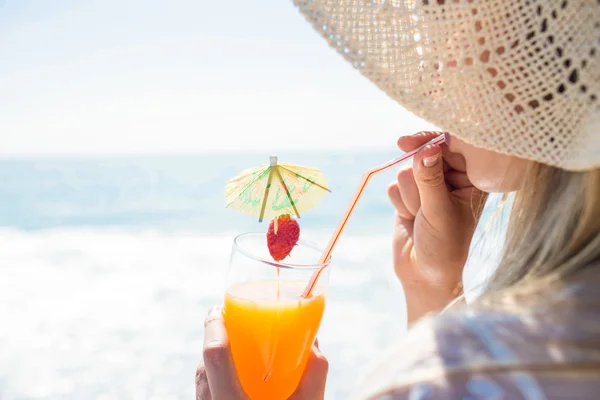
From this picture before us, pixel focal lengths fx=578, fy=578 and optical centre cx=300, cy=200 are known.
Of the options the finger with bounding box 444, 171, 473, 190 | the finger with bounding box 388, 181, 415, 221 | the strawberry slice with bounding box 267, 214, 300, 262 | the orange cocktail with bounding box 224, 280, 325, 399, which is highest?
the finger with bounding box 444, 171, 473, 190

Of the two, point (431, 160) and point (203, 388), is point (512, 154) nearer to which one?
point (431, 160)

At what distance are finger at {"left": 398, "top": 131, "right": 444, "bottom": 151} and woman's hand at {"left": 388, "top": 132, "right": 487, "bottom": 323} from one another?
0.05 m

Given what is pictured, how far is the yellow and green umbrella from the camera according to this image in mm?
1473

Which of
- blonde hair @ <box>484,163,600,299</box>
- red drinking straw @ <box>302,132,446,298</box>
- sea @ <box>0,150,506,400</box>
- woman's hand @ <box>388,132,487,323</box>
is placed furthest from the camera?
sea @ <box>0,150,506,400</box>

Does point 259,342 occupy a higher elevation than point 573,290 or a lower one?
lower

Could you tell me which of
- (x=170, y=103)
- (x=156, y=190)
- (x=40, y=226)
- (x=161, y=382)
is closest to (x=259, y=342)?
(x=161, y=382)

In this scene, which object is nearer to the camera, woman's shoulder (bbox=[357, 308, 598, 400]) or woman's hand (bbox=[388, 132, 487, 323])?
woman's shoulder (bbox=[357, 308, 598, 400])

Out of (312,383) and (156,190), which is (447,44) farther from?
(156,190)

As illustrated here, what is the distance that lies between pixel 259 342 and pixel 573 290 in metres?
0.89

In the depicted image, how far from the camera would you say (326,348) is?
208 inches

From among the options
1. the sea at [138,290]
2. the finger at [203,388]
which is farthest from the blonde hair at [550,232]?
the finger at [203,388]

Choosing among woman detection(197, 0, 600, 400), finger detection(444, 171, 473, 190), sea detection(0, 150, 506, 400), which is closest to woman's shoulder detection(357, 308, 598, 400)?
woman detection(197, 0, 600, 400)

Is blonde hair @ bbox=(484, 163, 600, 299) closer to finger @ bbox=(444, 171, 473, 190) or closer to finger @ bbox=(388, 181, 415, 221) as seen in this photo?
finger @ bbox=(444, 171, 473, 190)

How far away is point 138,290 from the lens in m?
6.78
